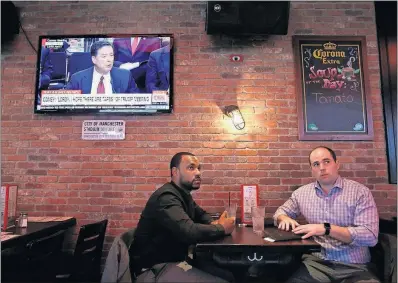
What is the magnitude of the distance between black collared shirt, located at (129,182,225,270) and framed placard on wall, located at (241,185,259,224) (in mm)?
761

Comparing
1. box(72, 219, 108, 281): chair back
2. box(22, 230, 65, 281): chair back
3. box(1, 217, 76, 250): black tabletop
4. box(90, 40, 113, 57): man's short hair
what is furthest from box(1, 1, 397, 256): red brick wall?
box(22, 230, 65, 281): chair back

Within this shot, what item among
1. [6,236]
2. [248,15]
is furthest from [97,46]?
[6,236]

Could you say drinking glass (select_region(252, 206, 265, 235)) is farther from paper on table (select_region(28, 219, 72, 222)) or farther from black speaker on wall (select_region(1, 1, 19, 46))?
black speaker on wall (select_region(1, 1, 19, 46))

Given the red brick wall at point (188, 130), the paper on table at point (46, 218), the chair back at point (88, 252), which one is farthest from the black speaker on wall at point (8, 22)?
the chair back at point (88, 252)

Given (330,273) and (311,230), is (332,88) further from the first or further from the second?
(330,273)

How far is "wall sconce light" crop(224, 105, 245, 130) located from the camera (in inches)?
123

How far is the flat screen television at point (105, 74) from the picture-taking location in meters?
3.18

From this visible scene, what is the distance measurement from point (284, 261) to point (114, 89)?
232cm

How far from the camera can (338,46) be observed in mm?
3273

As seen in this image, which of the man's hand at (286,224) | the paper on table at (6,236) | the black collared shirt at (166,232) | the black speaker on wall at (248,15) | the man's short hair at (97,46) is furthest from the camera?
the man's short hair at (97,46)

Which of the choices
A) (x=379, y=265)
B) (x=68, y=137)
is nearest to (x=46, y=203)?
(x=68, y=137)

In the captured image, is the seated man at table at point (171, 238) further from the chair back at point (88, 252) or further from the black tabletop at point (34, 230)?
the black tabletop at point (34, 230)

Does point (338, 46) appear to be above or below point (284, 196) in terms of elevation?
above

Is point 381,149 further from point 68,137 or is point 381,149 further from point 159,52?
point 68,137
